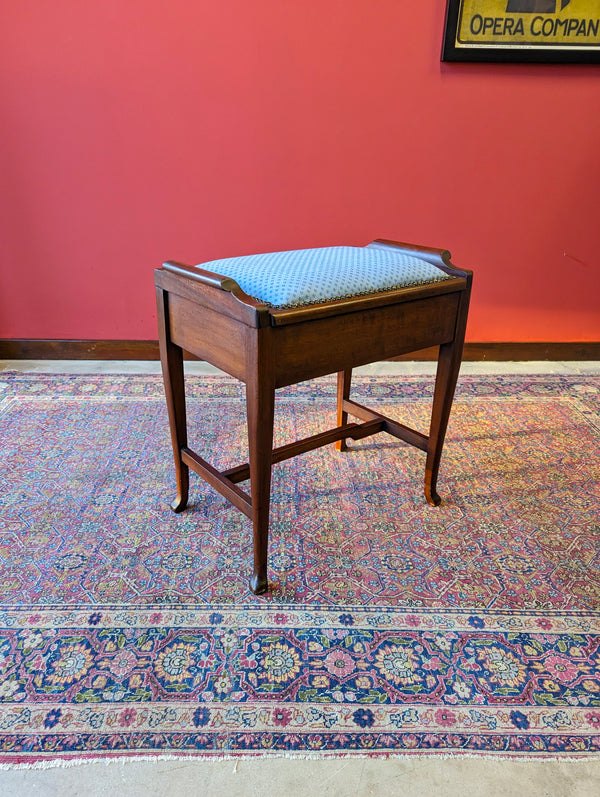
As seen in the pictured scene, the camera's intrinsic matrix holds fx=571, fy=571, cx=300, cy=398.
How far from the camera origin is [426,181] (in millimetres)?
2625

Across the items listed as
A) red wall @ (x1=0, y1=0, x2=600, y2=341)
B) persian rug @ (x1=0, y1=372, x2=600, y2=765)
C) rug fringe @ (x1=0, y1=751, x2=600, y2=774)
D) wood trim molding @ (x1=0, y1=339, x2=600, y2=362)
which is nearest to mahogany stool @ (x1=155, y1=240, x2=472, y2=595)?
persian rug @ (x1=0, y1=372, x2=600, y2=765)

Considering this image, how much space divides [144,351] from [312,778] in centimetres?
219

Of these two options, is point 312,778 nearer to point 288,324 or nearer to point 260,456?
point 260,456

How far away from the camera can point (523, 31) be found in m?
2.39

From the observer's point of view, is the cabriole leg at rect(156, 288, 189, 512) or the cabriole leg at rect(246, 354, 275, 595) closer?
the cabriole leg at rect(246, 354, 275, 595)

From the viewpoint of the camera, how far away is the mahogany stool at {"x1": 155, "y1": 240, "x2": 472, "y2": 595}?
1210 mm

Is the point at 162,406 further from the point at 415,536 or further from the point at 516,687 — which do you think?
the point at 516,687

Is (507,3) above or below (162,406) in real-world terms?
above

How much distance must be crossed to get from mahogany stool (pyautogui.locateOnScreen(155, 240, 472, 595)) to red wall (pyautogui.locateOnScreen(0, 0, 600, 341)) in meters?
1.11

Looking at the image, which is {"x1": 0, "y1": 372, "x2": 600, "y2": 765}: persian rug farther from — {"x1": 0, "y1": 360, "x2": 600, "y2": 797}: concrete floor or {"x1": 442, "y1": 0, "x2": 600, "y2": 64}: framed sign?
{"x1": 442, "y1": 0, "x2": 600, "y2": 64}: framed sign

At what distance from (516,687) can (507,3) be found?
2.53 meters

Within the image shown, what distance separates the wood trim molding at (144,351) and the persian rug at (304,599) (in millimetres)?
644

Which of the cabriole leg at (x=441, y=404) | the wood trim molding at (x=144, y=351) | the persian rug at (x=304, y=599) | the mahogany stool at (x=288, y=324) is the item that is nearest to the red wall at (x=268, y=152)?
the wood trim molding at (x=144, y=351)

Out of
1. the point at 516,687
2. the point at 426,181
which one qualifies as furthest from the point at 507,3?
the point at 516,687
